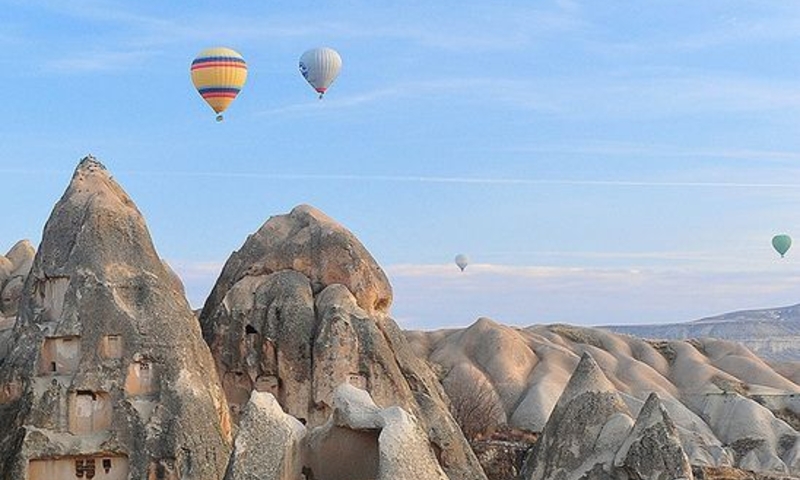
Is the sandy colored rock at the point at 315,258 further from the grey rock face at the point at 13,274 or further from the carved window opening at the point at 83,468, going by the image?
the carved window opening at the point at 83,468

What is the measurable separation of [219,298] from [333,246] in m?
2.86

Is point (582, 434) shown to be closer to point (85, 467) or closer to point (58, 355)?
point (85, 467)

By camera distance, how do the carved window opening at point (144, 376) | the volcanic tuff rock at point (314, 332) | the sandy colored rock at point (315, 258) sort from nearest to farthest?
the carved window opening at point (144, 376) < the volcanic tuff rock at point (314, 332) < the sandy colored rock at point (315, 258)

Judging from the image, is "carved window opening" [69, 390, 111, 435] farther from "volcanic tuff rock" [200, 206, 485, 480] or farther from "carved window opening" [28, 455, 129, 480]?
"volcanic tuff rock" [200, 206, 485, 480]

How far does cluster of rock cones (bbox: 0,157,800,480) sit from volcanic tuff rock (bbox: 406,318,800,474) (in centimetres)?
1317

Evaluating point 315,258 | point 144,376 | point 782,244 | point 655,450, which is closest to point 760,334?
point 782,244

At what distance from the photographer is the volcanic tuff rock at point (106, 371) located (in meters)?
20.5

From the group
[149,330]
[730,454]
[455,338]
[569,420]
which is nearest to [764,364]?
[455,338]

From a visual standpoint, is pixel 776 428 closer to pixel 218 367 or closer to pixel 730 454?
pixel 730 454

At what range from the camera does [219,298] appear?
28047 mm

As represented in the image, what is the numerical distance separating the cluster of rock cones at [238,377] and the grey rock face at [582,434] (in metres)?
0.02

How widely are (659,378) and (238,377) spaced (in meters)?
33.3

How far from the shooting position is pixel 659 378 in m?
56.1

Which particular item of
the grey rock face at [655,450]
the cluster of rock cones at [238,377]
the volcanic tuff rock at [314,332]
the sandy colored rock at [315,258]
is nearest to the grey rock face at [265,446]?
the cluster of rock cones at [238,377]
